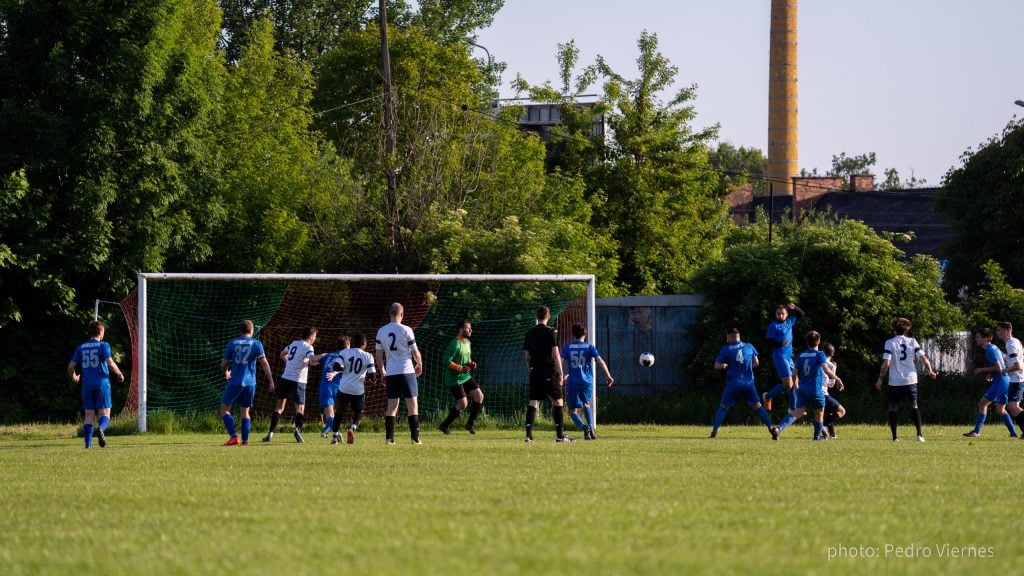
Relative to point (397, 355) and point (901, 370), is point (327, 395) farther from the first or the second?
point (901, 370)

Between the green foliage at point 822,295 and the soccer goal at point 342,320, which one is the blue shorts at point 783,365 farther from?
the green foliage at point 822,295

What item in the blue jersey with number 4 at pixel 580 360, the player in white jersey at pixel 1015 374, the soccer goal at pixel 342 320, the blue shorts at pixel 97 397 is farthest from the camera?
the soccer goal at pixel 342 320

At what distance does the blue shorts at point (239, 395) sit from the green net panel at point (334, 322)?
5.69m

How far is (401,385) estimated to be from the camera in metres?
16.7

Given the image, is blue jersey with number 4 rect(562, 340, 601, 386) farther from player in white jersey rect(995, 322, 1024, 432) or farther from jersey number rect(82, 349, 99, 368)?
jersey number rect(82, 349, 99, 368)

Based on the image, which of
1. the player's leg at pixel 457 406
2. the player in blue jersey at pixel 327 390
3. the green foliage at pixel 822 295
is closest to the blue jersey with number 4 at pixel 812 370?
the player's leg at pixel 457 406

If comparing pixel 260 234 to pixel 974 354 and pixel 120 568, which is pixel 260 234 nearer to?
pixel 974 354

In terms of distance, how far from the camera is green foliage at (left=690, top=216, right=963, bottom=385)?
29.1m

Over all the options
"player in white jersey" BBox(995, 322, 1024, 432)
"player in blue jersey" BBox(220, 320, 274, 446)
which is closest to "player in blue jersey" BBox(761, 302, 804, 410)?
"player in white jersey" BBox(995, 322, 1024, 432)

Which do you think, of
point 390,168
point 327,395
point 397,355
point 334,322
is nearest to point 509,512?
point 397,355

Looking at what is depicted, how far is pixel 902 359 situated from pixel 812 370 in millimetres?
1375

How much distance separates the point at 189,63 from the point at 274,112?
6.95 metres

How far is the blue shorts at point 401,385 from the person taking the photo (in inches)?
655

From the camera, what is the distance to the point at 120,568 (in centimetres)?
677
